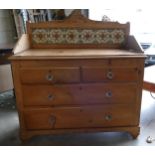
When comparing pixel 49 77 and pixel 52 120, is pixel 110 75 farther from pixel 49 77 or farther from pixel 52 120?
pixel 52 120

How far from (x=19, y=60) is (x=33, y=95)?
32 cm

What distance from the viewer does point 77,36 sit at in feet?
6.17

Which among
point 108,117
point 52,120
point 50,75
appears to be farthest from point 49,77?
point 108,117

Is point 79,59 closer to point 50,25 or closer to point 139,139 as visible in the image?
point 50,25

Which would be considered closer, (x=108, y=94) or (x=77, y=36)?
(x=108, y=94)

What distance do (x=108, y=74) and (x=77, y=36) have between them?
0.53m

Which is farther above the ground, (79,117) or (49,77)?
(49,77)

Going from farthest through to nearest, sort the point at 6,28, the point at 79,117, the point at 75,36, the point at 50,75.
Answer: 1. the point at 6,28
2. the point at 75,36
3. the point at 79,117
4. the point at 50,75

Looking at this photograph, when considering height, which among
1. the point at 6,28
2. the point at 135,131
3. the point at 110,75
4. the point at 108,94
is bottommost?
the point at 135,131

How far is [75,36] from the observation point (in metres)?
1.88

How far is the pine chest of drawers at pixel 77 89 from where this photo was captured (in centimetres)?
156

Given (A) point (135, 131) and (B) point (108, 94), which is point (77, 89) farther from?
(A) point (135, 131)

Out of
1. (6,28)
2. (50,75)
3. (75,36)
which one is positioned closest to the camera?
(50,75)

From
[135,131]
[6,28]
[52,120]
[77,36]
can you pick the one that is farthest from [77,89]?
[6,28]
